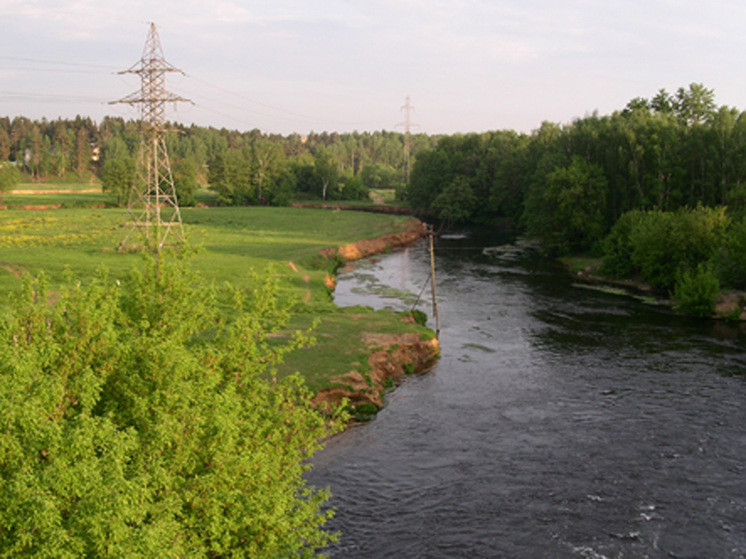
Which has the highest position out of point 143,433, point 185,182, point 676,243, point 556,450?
point 185,182

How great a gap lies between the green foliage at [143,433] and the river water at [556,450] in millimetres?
7285

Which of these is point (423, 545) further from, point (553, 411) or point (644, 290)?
point (644, 290)

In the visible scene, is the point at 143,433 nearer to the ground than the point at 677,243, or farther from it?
nearer to the ground

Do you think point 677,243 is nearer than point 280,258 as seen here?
Yes

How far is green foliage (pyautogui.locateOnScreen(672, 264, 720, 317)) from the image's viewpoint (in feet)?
160

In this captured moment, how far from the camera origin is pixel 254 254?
70.1 metres

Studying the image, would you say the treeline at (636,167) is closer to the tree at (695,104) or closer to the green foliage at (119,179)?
the tree at (695,104)

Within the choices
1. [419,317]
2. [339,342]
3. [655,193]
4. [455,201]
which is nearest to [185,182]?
[455,201]

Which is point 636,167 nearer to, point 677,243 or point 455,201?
point 677,243

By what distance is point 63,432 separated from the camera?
11.0 m

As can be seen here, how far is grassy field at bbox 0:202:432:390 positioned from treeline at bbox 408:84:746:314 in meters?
27.6

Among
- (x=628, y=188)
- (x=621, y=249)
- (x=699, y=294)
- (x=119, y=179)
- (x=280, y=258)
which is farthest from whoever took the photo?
(x=119, y=179)

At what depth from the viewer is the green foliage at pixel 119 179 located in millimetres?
138750

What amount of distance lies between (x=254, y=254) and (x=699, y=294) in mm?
44903
